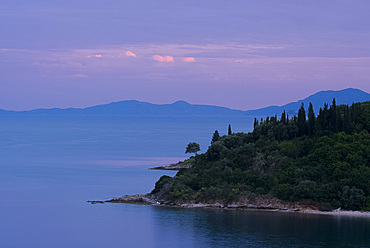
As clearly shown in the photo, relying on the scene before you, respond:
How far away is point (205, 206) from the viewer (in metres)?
77.0

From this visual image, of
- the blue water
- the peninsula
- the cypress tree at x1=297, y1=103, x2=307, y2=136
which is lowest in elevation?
the blue water

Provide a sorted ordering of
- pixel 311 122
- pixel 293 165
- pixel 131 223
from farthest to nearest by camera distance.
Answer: pixel 311 122, pixel 293 165, pixel 131 223

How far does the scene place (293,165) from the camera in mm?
80375

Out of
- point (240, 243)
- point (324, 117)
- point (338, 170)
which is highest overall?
point (324, 117)

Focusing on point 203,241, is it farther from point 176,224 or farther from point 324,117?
point 324,117

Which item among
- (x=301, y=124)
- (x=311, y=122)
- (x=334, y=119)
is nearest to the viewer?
(x=334, y=119)

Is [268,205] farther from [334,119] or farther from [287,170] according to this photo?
[334,119]

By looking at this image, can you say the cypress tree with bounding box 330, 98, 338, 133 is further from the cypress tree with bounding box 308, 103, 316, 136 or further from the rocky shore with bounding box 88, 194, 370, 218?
the rocky shore with bounding box 88, 194, 370, 218

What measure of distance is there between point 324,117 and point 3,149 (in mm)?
123823

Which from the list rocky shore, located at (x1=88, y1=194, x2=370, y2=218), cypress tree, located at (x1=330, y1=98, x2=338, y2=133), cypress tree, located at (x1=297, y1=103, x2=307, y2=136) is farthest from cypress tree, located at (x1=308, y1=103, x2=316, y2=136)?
rocky shore, located at (x1=88, y1=194, x2=370, y2=218)

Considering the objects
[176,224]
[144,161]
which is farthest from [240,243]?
[144,161]

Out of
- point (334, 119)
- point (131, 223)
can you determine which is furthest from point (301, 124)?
point (131, 223)

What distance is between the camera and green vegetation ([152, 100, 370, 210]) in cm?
7419

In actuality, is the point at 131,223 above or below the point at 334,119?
below
